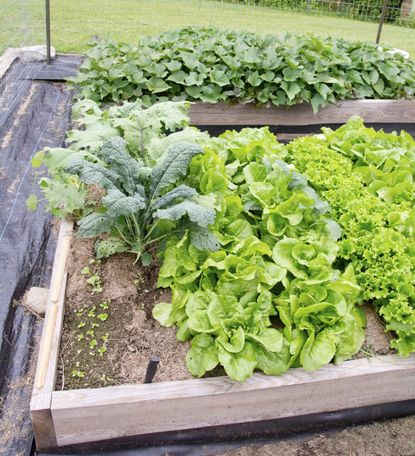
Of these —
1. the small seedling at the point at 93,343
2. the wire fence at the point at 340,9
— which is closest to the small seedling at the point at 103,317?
the small seedling at the point at 93,343

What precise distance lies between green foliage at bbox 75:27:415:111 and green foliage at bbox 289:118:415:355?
1373mm

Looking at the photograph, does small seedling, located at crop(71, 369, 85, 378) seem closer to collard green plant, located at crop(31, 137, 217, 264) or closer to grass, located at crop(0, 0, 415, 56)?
collard green plant, located at crop(31, 137, 217, 264)

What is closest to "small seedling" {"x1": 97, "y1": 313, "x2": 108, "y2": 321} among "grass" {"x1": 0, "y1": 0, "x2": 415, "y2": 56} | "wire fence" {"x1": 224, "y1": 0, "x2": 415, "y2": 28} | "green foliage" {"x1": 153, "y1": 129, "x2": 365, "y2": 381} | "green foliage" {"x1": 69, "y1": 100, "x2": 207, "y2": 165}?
"green foliage" {"x1": 153, "y1": 129, "x2": 365, "y2": 381}

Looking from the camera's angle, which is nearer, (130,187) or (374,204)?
(130,187)

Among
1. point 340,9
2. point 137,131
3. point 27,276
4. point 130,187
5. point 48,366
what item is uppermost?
point 137,131

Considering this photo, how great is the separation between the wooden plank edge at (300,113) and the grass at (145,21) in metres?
2.77

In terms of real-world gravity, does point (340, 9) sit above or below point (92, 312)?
below

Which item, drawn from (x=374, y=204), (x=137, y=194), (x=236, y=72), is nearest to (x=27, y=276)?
(x=137, y=194)

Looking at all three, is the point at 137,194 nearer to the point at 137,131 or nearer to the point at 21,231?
the point at 137,131

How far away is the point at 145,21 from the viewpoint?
10805 mm

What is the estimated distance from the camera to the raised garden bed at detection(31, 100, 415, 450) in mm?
1879

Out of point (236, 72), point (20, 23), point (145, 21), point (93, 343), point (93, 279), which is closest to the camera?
point (93, 343)

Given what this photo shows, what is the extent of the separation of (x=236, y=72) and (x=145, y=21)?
23.1ft

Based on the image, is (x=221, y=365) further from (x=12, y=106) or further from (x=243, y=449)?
(x=12, y=106)
